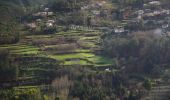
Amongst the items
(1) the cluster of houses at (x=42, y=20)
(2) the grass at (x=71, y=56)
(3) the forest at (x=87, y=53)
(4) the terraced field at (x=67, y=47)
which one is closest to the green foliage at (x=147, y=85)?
(3) the forest at (x=87, y=53)

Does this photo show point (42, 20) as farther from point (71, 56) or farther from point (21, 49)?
point (71, 56)

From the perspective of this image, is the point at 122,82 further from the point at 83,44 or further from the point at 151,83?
the point at 83,44

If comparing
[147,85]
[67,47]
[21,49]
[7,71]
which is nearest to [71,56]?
[67,47]

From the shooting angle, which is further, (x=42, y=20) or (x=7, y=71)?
(x=42, y=20)

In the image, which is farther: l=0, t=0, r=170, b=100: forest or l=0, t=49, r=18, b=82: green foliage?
l=0, t=49, r=18, b=82: green foliage

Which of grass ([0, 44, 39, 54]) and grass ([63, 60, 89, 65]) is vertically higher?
grass ([0, 44, 39, 54])

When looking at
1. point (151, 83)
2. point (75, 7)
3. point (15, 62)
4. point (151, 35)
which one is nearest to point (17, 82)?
point (15, 62)

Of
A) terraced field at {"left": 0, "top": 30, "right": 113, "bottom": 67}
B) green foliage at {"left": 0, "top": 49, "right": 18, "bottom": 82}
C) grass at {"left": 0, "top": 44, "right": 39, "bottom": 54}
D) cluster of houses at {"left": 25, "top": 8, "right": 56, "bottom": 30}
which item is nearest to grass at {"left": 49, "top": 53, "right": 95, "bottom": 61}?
terraced field at {"left": 0, "top": 30, "right": 113, "bottom": 67}

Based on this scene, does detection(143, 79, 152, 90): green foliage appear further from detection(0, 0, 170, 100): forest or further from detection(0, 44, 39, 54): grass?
detection(0, 44, 39, 54): grass

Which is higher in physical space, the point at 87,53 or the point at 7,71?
the point at 87,53

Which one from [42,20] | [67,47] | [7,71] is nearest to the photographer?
[7,71]

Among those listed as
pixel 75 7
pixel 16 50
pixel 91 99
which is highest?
pixel 75 7
